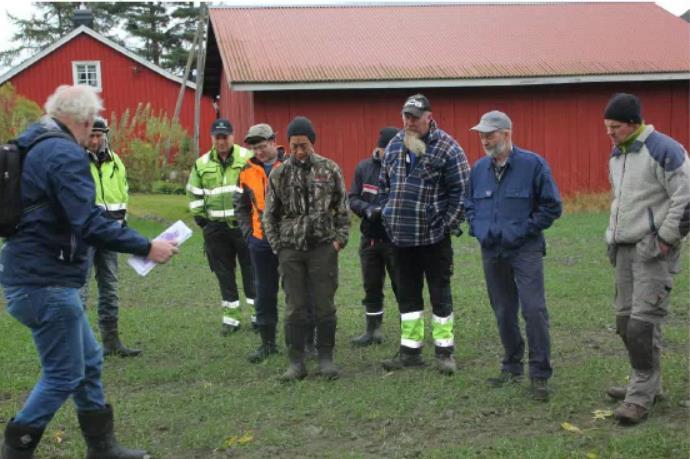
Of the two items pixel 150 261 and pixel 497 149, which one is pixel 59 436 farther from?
pixel 497 149

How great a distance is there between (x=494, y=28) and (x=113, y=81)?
18.3 m

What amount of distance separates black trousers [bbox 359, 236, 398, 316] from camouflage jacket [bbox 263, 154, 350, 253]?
1.15 metres

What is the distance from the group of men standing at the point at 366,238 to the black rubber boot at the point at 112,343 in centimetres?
1

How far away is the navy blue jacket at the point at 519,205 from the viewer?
19.0ft

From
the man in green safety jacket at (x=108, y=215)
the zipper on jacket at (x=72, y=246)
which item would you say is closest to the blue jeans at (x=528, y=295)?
the zipper on jacket at (x=72, y=246)

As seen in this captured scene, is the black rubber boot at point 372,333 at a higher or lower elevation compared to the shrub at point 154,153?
lower

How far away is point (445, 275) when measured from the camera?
6.72 meters

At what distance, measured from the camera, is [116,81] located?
34625 millimetres

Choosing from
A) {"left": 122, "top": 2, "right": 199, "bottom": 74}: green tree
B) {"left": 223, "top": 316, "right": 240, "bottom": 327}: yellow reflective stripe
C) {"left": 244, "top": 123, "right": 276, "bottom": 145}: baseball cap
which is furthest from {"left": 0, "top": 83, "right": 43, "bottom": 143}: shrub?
{"left": 122, "top": 2, "right": 199, "bottom": 74}: green tree

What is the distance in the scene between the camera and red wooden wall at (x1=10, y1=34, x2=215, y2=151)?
33.8 metres

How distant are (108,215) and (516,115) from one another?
14.6 metres

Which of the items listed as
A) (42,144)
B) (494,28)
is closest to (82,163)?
(42,144)

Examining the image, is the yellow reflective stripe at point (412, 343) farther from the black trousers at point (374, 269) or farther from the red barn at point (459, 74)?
the red barn at point (459, 74)

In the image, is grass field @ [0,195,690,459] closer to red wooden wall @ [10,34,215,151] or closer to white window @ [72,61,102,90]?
red wooden wall @ [10,34,215,151]
